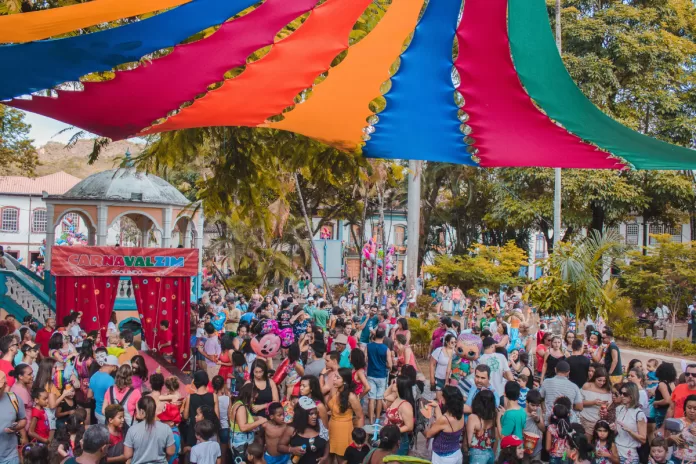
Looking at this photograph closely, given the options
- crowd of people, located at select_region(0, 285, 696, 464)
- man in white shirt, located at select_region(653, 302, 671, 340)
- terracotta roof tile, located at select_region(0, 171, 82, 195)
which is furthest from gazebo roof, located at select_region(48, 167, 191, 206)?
→ terracotta roof tile, located at select_region(0, 171, 82, 195)

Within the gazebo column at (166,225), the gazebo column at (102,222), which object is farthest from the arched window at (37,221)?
the gazebo column at (166,225)

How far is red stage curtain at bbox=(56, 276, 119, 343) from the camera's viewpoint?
40.9 ft

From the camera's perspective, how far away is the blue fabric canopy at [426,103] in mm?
5754

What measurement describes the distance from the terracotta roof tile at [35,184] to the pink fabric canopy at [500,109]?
142ft

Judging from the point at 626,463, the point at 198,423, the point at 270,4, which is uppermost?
the point at 270,4

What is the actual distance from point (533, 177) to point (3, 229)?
38357 millimetres

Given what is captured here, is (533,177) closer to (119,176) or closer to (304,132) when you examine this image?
(119,176)

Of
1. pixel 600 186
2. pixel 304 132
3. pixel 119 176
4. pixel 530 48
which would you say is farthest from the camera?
pixel 600 186

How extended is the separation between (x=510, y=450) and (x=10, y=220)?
4974cm

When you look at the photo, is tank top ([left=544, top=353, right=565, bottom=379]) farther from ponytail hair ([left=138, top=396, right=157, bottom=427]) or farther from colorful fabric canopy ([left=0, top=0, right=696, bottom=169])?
ponytail hair ([left=138, top=396, right=157, bottom=427])

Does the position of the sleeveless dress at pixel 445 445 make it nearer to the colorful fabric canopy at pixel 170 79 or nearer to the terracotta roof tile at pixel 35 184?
the colorful fabric canopy at pixel 170 79

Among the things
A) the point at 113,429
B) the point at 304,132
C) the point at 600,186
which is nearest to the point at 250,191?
the point at 304,132

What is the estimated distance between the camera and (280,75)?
6.13 m

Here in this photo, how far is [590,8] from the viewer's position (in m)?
30.3
